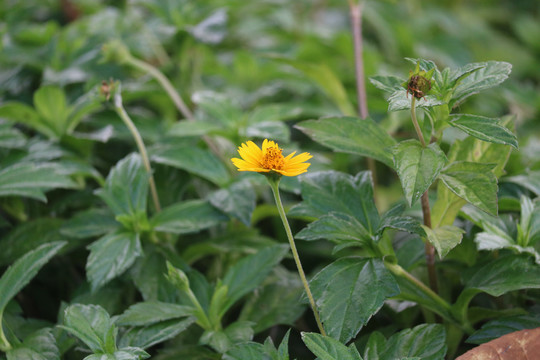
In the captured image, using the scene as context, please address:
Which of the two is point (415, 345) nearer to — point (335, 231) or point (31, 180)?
point (335, 231)

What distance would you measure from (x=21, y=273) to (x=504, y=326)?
73 centimetres

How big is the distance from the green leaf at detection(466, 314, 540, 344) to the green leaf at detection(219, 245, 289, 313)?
1.07 feet

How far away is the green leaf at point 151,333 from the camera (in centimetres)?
73

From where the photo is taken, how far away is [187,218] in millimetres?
899

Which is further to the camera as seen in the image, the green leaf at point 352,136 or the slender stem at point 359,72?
the slender stem at point 359,72

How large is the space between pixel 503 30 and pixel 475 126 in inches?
72.2

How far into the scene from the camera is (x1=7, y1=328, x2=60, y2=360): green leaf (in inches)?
28.3

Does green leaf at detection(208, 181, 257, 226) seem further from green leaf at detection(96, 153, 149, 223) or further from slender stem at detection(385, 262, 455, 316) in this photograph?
slender stem at detection(385, 262, 455, 316)

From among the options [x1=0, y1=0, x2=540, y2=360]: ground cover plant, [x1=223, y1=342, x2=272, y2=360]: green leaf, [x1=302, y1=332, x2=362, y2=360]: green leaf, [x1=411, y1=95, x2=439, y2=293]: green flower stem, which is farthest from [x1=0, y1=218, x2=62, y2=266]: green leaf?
[x1=411, y1=95, x2=439, y2=293]: green flower stem

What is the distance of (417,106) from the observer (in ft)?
2.07

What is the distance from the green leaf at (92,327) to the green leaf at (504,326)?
0.52 metres

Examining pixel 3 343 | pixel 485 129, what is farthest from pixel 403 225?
pixel 3 343

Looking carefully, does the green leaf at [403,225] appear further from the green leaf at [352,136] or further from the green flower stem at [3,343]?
the green flower stem at [3,343]

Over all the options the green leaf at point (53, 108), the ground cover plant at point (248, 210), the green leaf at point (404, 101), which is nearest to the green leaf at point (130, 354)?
the ground cover plant at point (248, 210)
